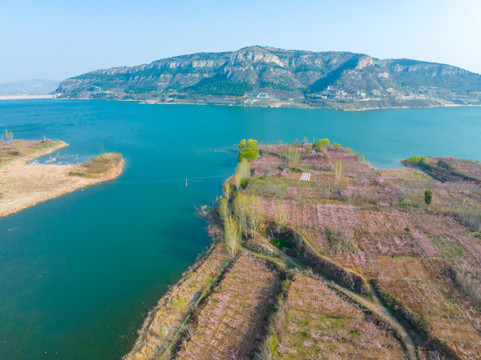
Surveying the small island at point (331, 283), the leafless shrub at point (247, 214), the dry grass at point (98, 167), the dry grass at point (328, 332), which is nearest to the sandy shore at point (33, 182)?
the dry grass at point (98, 167)

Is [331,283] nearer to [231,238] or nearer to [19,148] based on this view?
[231,238]

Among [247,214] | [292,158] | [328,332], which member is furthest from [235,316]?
[292,158]

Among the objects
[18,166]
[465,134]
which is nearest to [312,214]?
[18,166]

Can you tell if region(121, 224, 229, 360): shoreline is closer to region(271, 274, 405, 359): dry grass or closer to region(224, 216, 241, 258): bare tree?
region(224, 216, 241, 258): bare tree

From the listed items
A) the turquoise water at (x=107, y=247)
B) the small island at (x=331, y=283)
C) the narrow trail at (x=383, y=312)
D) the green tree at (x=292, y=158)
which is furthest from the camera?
the green tree at (x=292, y=158)

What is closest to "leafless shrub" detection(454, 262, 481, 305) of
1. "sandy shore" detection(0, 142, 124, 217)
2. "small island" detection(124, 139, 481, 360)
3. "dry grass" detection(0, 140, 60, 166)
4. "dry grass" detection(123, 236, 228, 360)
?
"small island" detection(124, 139, 481, 360)

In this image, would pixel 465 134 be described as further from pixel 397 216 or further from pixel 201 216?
pixel 201 216

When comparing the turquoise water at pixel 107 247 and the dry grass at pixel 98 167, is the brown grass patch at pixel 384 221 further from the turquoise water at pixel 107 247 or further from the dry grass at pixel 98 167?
the dry grass at pixel 98 167
